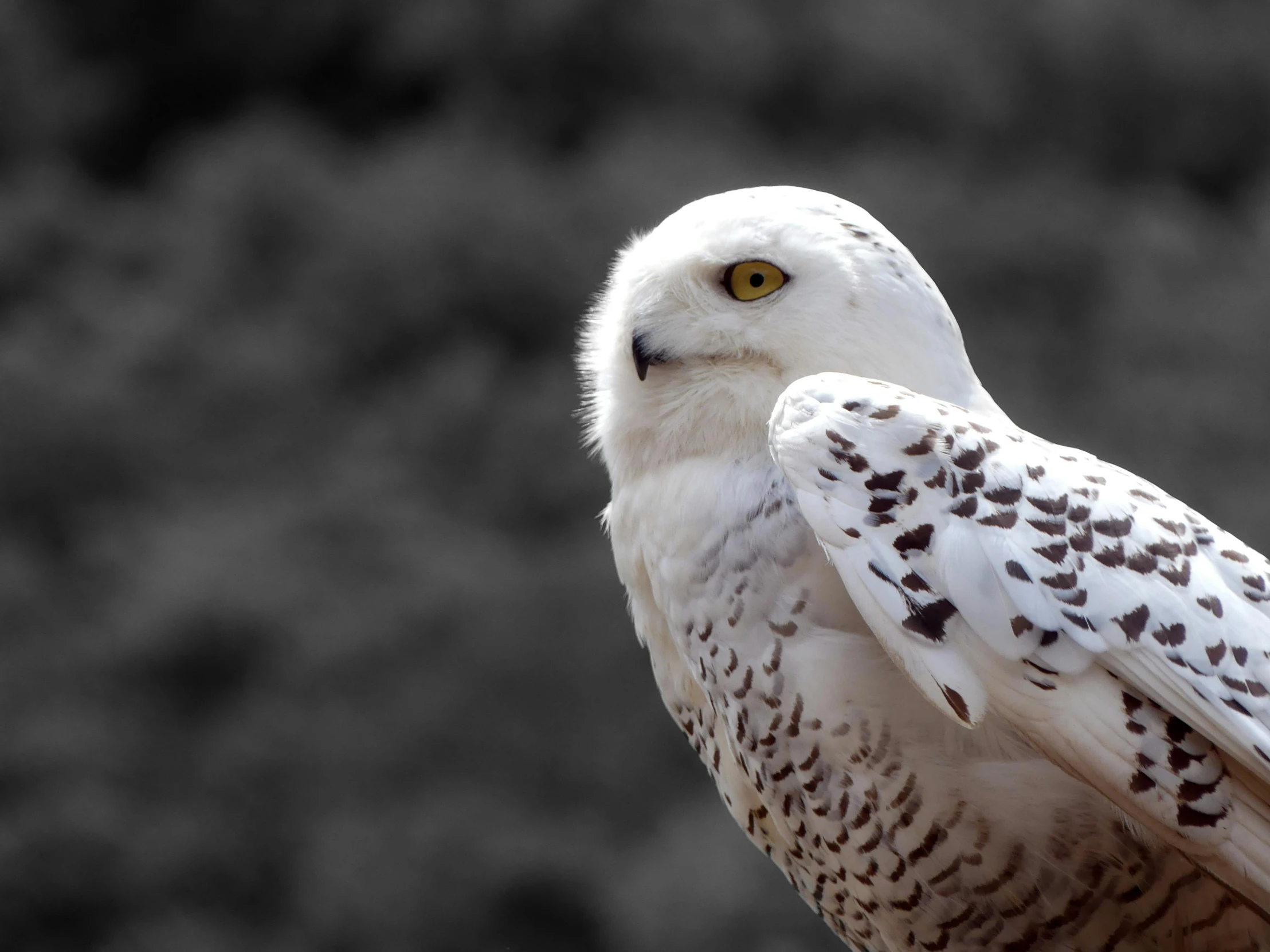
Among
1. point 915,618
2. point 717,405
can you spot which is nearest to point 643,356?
point 717,405

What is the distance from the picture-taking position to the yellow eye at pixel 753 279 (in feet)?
3.59

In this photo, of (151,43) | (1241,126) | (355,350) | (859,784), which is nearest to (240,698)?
(355,350)

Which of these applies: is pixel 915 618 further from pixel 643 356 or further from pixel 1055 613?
pixel 643 356

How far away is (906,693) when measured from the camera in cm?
98

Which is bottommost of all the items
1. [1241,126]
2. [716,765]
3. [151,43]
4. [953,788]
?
[953,788]

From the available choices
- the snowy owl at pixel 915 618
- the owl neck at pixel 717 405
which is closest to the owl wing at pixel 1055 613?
the snowy owl at pixel 915 618

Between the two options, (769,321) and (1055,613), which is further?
(769,321)

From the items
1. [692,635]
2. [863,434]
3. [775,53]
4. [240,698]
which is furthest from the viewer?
[775,53]

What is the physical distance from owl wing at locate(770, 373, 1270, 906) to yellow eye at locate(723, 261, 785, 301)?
167 millimetres

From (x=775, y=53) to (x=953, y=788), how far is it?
2425 mm

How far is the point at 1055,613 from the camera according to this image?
2.95ft

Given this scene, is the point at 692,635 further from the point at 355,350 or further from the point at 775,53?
the point at 775,53

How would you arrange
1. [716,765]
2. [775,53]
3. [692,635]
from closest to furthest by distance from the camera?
[692,635], [716,765], [775,53]

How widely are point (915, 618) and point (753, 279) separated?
33cm
